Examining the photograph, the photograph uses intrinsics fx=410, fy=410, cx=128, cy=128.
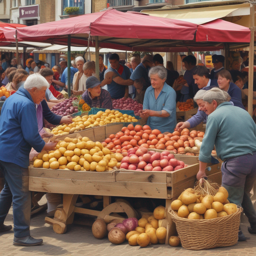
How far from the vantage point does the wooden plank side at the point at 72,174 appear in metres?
4.61

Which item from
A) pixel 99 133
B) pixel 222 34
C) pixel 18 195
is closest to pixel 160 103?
pixel 99 133

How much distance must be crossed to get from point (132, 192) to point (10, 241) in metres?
1.52

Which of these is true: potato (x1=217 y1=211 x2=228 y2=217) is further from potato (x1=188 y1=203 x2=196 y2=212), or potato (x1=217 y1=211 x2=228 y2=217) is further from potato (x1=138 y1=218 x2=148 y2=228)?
potato (x1=138 y1=218 x2=148 y2=228)

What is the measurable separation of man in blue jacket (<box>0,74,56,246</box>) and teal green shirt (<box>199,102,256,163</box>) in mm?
1793

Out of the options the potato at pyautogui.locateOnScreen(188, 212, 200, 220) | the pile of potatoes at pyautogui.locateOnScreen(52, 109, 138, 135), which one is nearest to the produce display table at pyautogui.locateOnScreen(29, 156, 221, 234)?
the potato at pyautogui.locateOnScreen(188, 212, 200, 220)

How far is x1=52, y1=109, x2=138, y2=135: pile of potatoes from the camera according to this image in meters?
6.00

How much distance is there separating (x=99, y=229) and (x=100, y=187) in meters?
0.49

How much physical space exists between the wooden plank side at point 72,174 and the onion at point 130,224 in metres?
Result: 0.50

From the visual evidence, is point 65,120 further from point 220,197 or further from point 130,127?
point 220,197

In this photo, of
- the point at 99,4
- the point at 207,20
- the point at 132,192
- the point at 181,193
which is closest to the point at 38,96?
the point at 132,192

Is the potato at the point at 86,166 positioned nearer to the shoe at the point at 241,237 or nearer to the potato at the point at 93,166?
the potato at the point at 93,166

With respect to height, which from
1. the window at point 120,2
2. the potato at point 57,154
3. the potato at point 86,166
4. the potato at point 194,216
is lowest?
the potato at point 194,216

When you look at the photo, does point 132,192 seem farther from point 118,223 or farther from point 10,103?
point 10,103

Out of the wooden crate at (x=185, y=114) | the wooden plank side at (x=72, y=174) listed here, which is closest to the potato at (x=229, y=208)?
the wooden plank side at (x=72, y=174)
